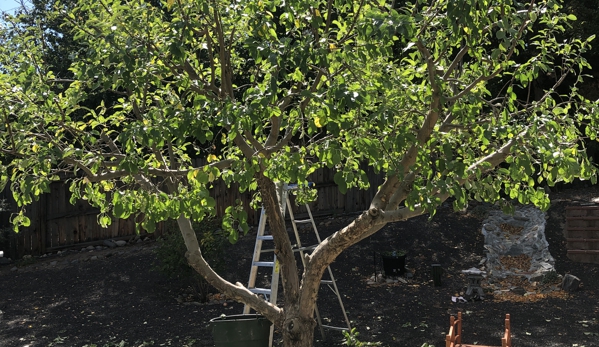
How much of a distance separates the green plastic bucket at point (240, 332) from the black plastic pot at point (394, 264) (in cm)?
483

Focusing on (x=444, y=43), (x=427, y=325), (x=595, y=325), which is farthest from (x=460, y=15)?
(x=595, y=325)

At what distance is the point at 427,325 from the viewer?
24.6 feet

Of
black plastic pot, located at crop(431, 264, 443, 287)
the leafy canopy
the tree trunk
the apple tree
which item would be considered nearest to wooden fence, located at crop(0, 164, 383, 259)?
black plastic pot, located at crop(431, 264, 443, 287)

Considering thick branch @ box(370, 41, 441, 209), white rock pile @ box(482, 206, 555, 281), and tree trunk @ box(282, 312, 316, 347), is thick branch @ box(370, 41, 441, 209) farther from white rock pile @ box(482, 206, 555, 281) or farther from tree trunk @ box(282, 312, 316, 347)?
white rock pile @ box(482, 206, 555, 281)

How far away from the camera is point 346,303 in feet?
28.7

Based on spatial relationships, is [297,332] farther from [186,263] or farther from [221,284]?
[186,263]

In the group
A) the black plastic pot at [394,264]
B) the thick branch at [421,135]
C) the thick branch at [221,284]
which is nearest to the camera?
the thick branch at [421,135]

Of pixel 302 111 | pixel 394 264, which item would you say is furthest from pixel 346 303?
pixel 302 111

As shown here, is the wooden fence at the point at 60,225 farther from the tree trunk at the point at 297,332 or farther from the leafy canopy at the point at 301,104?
the tree trunk at the point at 297,332

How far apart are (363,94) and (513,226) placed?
33.0 ft

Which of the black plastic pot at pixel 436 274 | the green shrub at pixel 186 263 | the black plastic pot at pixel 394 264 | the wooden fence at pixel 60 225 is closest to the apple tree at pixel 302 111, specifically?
the green shrub at pixel 186 263

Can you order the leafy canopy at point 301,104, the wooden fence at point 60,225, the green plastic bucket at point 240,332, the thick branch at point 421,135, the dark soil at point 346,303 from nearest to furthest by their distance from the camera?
1. the leafy canopy at point 301,104
2. the thick branch at point 421,135
3. the green plastic bucket at point 240,332
4. the dark soil at point 346,303
5. the wooden fence at point 60,225

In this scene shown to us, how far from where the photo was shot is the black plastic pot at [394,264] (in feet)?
33.1

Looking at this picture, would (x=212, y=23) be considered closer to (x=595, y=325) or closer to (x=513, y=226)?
(x=595, y=325)
